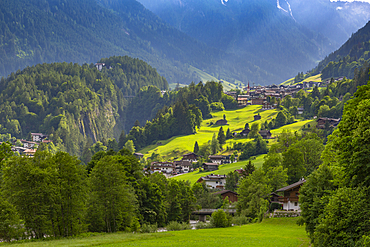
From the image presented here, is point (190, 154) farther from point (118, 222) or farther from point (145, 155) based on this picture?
point (118, 222)

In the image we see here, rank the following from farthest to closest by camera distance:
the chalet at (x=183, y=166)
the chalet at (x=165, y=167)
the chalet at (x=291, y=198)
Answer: the chalet at (x=183, y=166) → the chalet at (x=165, y=167) → the chalet at (x=291, y=198)

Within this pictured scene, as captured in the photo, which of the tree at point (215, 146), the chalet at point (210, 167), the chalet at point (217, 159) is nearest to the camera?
the chalet at point (210, 167)

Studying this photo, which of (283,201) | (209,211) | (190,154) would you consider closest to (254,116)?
(190,154)

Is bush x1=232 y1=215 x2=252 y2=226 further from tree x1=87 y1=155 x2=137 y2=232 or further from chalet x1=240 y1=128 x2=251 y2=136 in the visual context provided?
chalet x1=240 y1=128 x2=251 y2=136

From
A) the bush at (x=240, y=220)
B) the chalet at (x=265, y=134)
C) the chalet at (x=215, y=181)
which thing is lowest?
the bush at (x=240, y=220)

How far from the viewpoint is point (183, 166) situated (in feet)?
496

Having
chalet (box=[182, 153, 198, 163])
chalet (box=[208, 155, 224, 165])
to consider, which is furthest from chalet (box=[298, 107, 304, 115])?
chalet (box=[182, 153, 198, 163])

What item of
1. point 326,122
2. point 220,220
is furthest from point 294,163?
point 326,122

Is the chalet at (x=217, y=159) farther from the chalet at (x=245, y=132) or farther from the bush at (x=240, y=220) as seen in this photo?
the bush at (x=240, y=220)

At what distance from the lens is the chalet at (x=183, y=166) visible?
149863mm

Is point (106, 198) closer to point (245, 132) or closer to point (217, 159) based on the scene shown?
point (217, 159)

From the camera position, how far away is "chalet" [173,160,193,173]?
150 meters

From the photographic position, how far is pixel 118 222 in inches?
2125

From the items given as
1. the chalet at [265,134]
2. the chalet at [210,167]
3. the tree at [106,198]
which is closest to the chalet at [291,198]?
the tree at [106,198]
